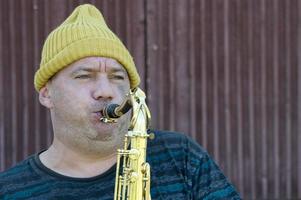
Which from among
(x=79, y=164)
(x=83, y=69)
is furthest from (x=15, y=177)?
(x=83, y=69)

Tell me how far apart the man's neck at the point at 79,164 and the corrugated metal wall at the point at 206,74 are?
2.27 m

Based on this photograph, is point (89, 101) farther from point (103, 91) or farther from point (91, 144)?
point (91, 144)

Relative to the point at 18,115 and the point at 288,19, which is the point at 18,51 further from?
the point at 288,19

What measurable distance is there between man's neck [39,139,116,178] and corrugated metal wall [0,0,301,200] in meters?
2.27

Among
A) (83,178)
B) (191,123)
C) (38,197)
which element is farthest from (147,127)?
(191,123)

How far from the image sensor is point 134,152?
2668 millimetres

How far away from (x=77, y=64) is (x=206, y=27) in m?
2.40

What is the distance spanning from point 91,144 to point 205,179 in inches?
18.6

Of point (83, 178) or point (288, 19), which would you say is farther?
point (288, 19)

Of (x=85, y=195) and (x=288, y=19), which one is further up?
(x=288, y=19)

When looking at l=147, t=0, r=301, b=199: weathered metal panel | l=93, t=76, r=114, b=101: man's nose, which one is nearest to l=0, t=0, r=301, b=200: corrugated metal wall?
l=147, t=0, r=301, b=199: weathered metal panel

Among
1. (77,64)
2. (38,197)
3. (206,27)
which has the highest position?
(206,27)

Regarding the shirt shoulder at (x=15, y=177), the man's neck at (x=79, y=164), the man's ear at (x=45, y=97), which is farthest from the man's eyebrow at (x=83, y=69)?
the shirt shoulder at (x=15, y=177)

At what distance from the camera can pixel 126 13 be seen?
5.11m
